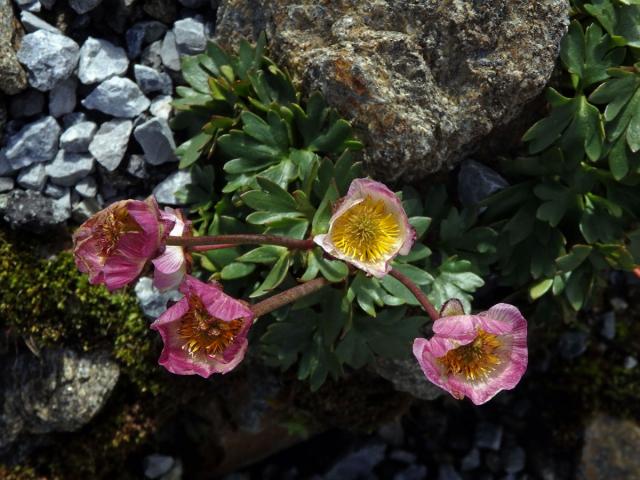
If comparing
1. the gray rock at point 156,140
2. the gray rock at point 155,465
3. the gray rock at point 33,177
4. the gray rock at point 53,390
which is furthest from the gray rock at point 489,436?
the gray rock at point 33,177

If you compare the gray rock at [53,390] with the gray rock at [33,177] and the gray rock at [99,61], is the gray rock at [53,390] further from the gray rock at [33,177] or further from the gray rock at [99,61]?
the gray rock at [99,61]

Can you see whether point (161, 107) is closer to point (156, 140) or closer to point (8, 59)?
point (156, 140)

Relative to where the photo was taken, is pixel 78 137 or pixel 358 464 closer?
pixel 78 137

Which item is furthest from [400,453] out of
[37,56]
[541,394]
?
[37,56]

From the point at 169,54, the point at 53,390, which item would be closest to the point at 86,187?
the point at 169,54

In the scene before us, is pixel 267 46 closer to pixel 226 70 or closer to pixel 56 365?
pixel 226 70

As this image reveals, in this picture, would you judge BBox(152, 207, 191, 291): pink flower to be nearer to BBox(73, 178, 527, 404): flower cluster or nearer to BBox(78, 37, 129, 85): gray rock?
BBox(73, 178, 527, 404): flower cluster

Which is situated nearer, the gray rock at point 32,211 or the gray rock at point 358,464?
the gray rock at point 32,211
